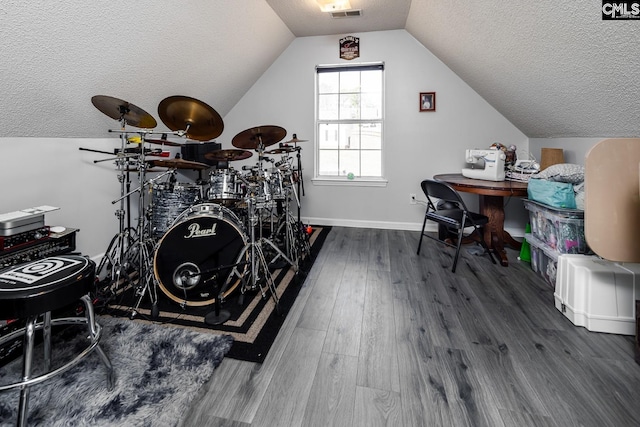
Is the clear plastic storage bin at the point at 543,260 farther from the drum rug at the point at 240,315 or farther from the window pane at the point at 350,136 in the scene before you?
the window pane at the point at 350,136

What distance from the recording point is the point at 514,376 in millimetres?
1424

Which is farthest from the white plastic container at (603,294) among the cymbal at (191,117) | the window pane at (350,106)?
the window pane at (350,106)

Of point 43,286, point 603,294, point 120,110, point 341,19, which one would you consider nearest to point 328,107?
point 341,19

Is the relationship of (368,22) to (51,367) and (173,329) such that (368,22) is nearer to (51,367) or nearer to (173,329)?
(173,329)

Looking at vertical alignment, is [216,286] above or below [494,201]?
below

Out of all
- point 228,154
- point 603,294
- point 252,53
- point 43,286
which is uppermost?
point 252,53

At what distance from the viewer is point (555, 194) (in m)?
2.23

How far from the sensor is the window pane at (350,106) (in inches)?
157

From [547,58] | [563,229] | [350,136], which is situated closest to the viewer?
[547,58]

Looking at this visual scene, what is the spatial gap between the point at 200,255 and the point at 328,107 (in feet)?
9.03

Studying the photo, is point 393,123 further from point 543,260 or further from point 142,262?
point 142,262

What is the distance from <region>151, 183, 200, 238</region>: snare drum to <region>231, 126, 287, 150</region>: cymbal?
541 mm

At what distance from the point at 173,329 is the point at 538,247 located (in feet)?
8.94

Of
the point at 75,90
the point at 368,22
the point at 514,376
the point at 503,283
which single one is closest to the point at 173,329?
the point at 75,90
